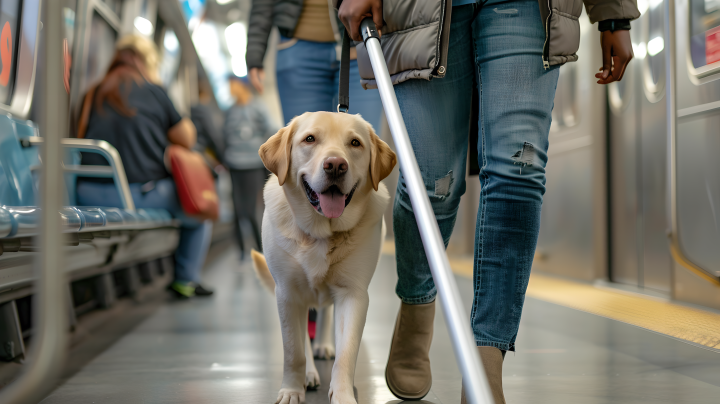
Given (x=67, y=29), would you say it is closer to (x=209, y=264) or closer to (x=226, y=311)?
(x=226, y=311)

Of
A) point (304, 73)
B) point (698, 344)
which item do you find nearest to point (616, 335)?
point (698, 344)

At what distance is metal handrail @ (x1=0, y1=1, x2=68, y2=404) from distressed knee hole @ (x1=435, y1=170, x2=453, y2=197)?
40.8 inches

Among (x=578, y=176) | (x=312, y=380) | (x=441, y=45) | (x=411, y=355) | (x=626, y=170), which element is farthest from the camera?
(x=578, y=176)

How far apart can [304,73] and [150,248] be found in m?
2.19

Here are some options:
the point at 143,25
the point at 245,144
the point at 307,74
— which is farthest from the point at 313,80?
the point at 143,25

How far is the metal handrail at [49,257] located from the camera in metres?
0.80

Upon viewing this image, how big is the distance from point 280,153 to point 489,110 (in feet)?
2.13

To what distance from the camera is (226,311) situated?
336 centimetres

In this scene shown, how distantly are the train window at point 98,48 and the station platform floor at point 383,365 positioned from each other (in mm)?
4124

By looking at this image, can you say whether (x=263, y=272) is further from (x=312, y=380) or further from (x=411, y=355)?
(x=411, y=355)

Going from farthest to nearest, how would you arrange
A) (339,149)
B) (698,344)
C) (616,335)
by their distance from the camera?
(616,335)
(698,344)
(339,149)

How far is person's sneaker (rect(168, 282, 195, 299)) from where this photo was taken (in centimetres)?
403

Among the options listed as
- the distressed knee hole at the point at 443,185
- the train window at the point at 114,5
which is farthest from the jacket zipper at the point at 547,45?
the train window at the point at 114,5

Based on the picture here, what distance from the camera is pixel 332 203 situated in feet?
5.33
